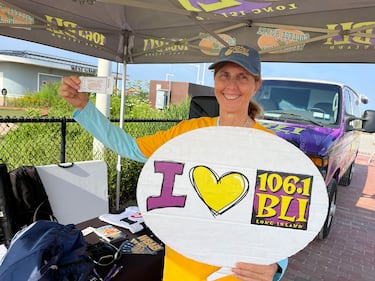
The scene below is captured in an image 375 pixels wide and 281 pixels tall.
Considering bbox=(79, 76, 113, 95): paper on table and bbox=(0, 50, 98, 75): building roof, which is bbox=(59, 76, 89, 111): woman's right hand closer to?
bbox=(79, 76, 113, 95): paper on table

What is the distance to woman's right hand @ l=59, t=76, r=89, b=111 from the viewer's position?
1.21 m

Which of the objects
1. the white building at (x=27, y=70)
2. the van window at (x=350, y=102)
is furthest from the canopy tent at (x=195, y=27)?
the white building at (x=27, y=70)

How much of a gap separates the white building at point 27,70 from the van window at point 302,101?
21315 millimetres

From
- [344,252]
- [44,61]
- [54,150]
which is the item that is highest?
[44,61]

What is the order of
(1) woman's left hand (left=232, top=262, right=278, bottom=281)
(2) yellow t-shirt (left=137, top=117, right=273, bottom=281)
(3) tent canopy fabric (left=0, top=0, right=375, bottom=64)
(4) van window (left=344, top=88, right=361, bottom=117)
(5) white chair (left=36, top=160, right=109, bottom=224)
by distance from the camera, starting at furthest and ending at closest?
(4) van window (left=344, top=88, right=361, bottom=117)
(5) white chair (left=36, top=160, right=109, bottom=224)
(3) tent canopy fabric (left=0, top=0, right=375, bottom=64)
(2) yellow t-shirt (left=137, top=117, right=273, bottom=281)
(1) woman's left hand (left=232, top=262, right=278, bottom=281)

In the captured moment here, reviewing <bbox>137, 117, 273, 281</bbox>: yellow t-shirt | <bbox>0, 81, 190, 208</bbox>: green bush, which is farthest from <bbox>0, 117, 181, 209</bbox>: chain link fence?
<bbox>137, 117, 273, 281</bbox>: yellow t-shirt

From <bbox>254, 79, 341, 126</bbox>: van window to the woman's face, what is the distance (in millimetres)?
2770

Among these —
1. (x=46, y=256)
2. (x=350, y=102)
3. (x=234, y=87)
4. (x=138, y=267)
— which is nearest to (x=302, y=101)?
(x=350, y=102)

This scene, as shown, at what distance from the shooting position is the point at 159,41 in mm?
3111

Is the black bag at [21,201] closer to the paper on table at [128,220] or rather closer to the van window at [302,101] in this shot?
the paper on table at [128,220]

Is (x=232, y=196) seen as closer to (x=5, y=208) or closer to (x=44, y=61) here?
(x=5, y=208)

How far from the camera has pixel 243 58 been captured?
46.6 inches

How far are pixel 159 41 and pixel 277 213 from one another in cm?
259

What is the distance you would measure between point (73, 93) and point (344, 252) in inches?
156
